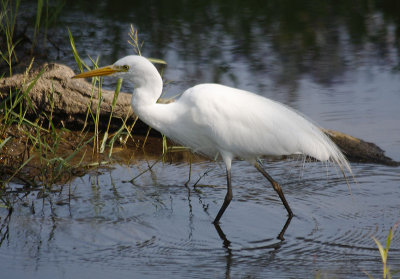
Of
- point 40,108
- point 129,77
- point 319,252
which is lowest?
point 319,252

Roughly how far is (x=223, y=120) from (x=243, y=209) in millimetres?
734

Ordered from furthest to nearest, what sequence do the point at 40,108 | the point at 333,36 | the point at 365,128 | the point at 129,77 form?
the point at 333,36, the point at 365,128, the point at 40,108, the point at 129,77

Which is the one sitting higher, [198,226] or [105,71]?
[105,71]

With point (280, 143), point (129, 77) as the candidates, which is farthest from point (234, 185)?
point (129, 77)

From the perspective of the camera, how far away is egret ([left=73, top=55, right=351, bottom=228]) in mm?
4574

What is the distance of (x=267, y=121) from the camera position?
15.6 feet

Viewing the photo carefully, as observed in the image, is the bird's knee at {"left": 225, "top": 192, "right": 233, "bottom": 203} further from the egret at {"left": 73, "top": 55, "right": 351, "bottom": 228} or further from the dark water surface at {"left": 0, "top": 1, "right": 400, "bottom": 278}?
the dark water surface at {"left": 0, "top": 1, "right": 400, "bottom": 278}

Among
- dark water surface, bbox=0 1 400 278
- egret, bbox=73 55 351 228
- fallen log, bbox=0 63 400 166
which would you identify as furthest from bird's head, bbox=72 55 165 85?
fallen log, bbox=0 63 400 166

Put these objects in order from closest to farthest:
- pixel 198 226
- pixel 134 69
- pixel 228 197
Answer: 1. pixel 134 69
2. pixel 198 226
3. pixel 228 197

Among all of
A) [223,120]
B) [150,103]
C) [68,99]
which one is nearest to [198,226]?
[223,120]

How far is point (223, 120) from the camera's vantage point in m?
4.66

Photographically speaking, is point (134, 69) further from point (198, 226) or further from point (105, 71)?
point (198, 226)

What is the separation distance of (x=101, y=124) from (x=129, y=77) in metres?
1.88

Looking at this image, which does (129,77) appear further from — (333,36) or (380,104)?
(333,36)
